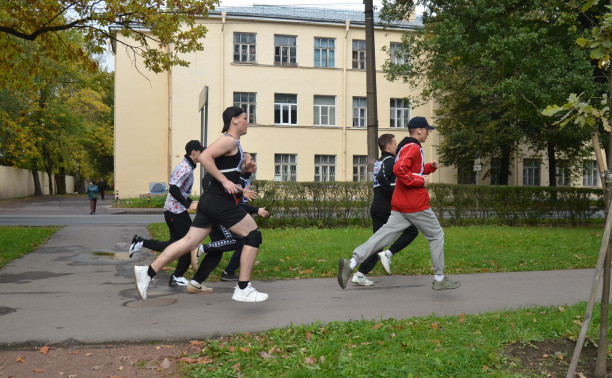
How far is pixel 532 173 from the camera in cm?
3641

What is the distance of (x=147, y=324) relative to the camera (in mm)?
5176

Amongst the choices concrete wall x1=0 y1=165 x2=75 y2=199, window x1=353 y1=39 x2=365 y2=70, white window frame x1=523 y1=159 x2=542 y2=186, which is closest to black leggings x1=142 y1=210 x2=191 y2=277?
window x1=353 y1=39 x2=365 y2=70

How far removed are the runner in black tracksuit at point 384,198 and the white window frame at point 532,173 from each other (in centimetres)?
3097

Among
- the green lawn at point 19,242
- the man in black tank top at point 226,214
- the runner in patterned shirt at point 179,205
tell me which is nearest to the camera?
the man in black tank top at point 226,214

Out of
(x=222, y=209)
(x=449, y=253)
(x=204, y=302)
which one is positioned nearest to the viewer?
(x=222, y=209)

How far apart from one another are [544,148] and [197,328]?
28835 millimetres

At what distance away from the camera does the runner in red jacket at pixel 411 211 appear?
259 inches

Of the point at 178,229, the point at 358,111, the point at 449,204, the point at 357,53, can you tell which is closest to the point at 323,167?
the point at 358,111

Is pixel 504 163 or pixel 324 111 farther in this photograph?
pixel 324 111

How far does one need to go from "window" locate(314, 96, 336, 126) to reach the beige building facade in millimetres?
59

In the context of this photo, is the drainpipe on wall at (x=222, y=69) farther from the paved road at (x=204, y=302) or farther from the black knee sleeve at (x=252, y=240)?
the black knee sleeve at (x=252, y=240)

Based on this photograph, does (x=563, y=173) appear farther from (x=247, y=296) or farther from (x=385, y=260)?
(x=247, y=296)

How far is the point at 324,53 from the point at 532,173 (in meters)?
15.3

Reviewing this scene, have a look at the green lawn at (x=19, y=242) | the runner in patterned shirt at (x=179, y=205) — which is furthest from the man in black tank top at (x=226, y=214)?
the green lawn at (x=19, y=242)
